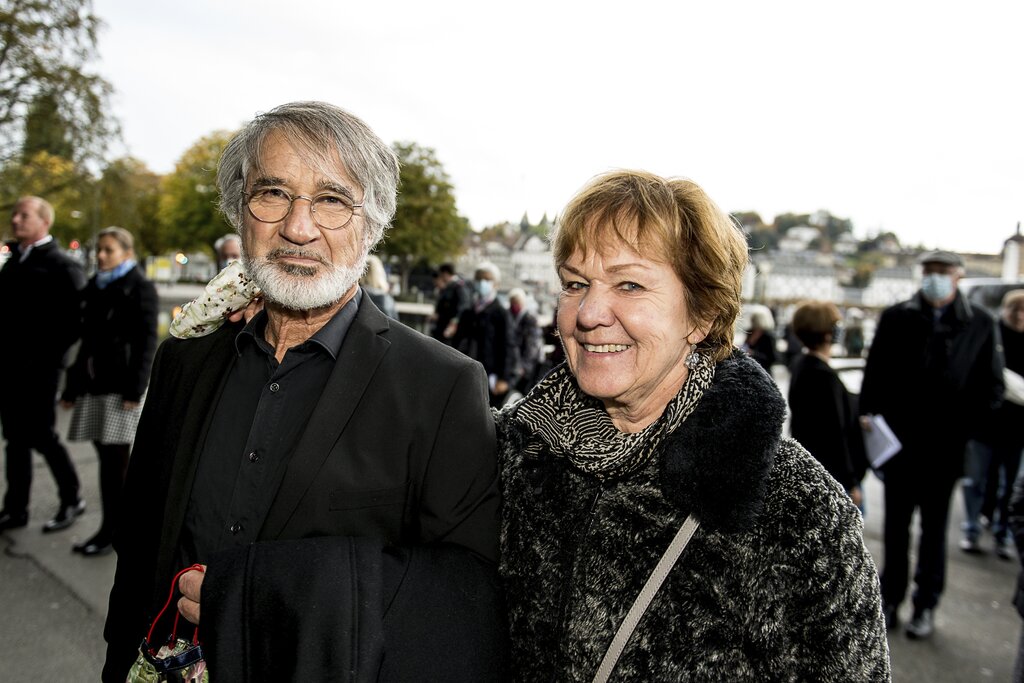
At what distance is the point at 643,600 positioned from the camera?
144cm

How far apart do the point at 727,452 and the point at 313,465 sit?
892mm

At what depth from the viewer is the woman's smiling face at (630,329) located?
1.55 m

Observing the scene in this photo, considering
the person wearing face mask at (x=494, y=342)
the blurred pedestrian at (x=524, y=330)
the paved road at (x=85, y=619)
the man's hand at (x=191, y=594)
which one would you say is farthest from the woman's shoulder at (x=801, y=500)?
the blurred pedestrian at (x=524, y=330)

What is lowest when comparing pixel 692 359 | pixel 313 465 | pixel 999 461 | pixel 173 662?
pixel 999 461

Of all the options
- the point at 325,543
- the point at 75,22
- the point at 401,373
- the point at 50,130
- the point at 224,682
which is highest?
the point at 75,22

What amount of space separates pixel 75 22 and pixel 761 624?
2809 cm

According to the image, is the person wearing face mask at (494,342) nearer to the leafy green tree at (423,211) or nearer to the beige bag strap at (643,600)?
the beige bag strap at (643,600)

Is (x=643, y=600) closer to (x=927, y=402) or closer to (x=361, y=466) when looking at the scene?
(x=361, y=466)

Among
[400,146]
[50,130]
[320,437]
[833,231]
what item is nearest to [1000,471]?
[320,437]

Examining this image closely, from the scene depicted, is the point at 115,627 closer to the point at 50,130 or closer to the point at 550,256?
the point at 550,256

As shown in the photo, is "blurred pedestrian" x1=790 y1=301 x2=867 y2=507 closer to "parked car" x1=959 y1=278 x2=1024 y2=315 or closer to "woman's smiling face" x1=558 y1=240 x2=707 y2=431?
"woman's smiling face" x1=558 y1=240 x2=707 y2=431

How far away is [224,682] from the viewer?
1.29 m

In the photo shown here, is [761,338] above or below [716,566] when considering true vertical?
below

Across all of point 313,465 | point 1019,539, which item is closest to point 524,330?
point 1019,539
